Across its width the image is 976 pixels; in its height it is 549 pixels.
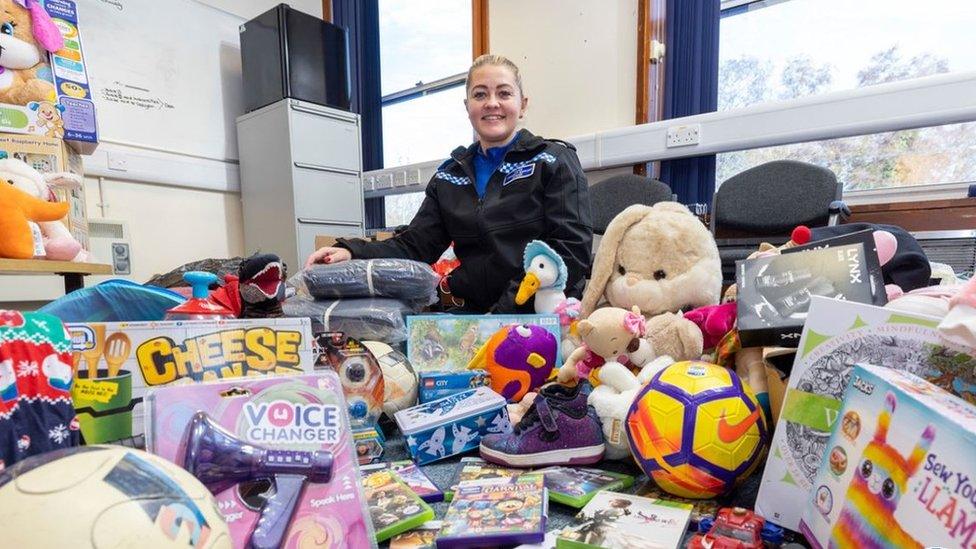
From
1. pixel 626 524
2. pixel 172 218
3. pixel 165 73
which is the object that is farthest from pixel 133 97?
pixel 626 524

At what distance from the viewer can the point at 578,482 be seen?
25.8 inches

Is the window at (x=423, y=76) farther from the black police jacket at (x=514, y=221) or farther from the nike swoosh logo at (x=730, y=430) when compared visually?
the nike swoosh logo at (x=730, y=430)

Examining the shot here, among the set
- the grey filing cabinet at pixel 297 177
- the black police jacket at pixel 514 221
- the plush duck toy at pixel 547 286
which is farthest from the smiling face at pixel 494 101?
the grey filing cabinet at pixel 297 177

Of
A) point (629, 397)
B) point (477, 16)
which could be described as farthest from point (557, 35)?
point (629, 397)

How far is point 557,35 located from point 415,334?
7.02 feet

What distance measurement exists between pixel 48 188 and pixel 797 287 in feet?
5.90

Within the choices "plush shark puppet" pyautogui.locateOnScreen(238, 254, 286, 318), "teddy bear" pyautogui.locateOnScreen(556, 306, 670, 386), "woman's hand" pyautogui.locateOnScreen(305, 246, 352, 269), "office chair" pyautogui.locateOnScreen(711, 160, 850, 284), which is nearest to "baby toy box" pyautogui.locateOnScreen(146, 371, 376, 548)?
"plush shark puppet" pyautogui.locateOnScreen(238, 254, 286, 318)

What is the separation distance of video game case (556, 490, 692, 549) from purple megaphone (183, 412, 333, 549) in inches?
10.4

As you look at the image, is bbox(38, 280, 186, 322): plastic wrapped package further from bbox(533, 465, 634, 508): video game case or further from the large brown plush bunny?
the large brown plush bunny

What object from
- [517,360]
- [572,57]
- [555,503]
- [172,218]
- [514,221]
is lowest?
[555,503]

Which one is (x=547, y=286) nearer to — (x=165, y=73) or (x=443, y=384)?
(x=443, y=384)

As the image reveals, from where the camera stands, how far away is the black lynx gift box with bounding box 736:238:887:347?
631mm

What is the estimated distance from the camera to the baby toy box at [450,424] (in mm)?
741

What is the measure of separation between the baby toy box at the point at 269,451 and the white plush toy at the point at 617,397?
39cm
